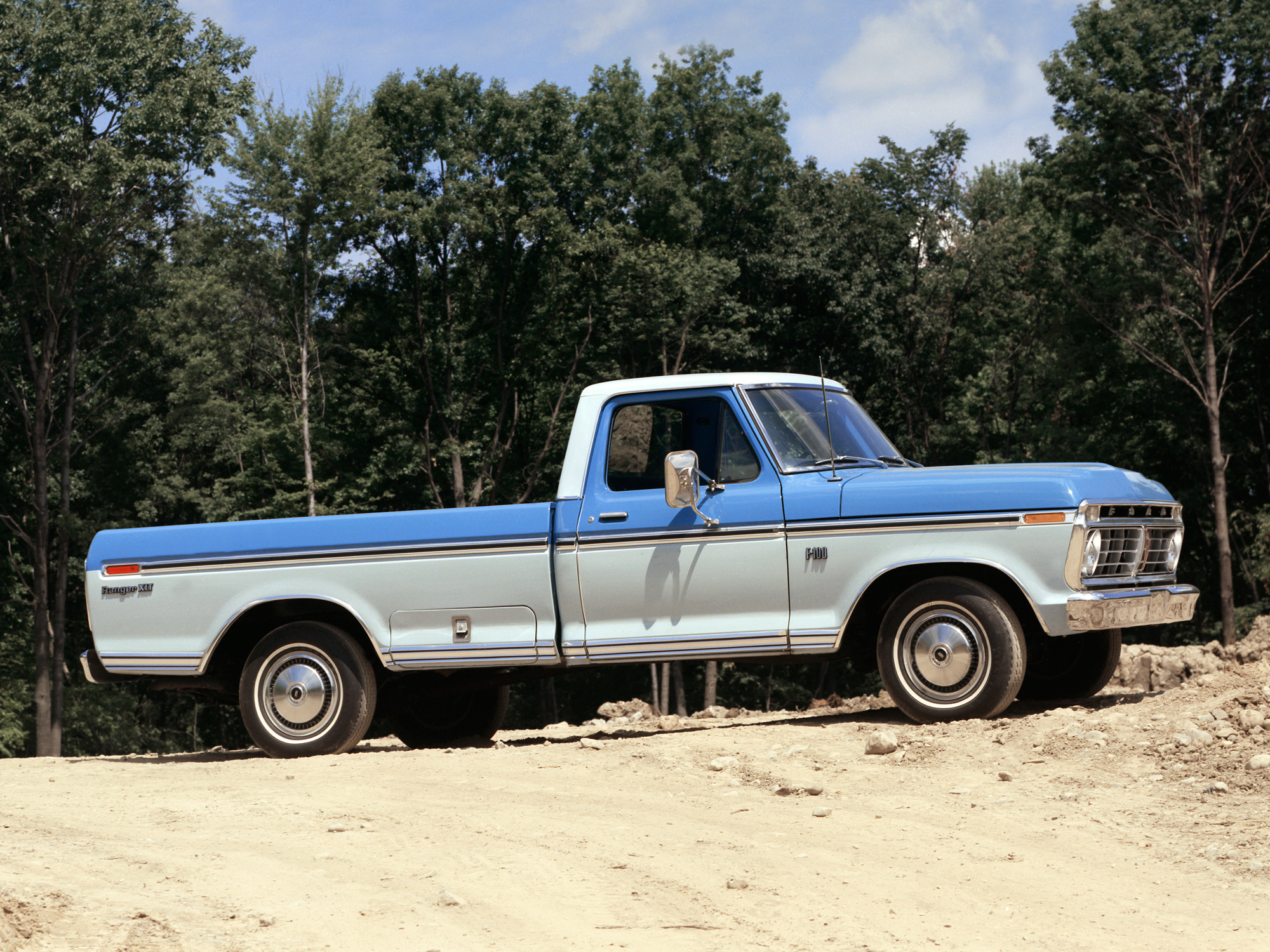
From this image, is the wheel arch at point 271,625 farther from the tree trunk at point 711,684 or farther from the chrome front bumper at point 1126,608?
the tree trunk at point 711,684

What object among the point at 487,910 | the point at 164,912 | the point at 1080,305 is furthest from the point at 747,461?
the point at 1080,305

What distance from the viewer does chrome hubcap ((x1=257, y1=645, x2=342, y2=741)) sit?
350 inches

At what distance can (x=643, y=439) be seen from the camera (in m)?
8.53

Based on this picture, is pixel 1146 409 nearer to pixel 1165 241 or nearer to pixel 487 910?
pixel 1165 241

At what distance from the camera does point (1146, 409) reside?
33656mm

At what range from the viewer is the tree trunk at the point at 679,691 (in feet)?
103

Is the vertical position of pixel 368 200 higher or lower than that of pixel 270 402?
higher

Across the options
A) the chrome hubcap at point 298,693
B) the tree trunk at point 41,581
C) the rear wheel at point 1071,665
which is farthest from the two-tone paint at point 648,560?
the tree trunk at point 41,581

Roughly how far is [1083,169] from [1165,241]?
248 centimetres

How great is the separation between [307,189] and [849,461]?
2517 centimetres

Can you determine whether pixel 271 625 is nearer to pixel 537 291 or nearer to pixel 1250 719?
pixel 1250 719

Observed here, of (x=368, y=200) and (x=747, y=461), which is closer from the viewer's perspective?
(x=747, y=461)

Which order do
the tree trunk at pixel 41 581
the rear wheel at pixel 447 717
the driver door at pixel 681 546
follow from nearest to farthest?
the driver door at pixel 681 546 → the rear wheel at pixel 447 717 → the tree trunk at pixel 41 581

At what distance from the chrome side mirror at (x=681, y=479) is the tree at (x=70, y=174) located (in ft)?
77.4
